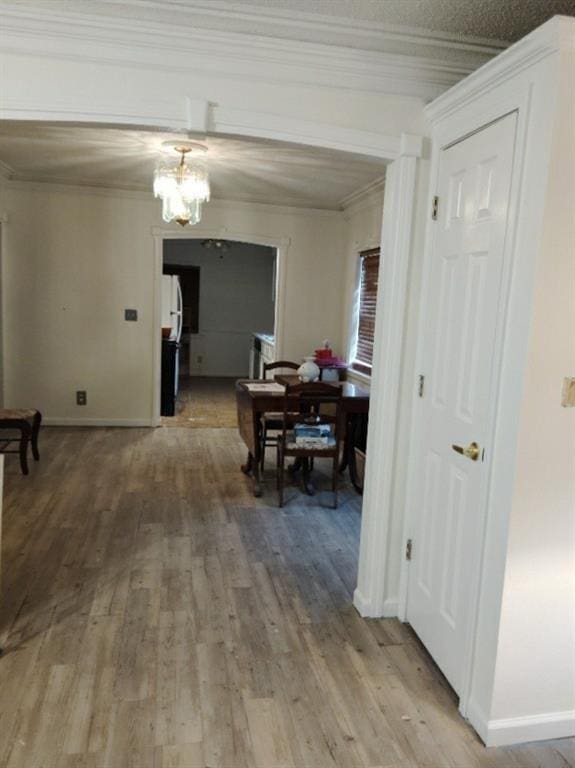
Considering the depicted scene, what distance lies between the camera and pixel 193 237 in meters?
5.73

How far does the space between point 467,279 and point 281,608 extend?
1.70 meters

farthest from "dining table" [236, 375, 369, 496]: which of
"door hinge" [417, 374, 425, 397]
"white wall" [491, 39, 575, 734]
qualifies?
"white wall" [491, 39, 575, 734]

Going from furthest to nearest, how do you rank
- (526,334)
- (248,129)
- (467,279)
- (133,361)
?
(133,361) < (248,129) < (467,279) < (526,334)

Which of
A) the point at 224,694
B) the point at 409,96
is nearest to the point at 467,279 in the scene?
the point at 409,96

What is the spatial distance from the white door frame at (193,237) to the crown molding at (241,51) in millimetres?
3572

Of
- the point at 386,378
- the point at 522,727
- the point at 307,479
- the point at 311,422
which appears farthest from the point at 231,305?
the point at 522,727

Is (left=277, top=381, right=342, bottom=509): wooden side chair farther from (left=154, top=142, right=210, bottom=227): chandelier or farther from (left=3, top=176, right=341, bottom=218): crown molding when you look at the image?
(left=3, top=176, right=341, bottom=218): crown molding

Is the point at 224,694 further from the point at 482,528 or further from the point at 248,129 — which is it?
the point at 248,129

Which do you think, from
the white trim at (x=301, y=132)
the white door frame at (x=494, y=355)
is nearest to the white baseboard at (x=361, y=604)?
the white door frame at (x=494, y=355)

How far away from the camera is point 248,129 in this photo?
7.14 feet

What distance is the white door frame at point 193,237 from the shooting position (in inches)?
221

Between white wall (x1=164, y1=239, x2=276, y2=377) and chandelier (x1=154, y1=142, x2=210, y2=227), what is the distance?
562 centimetres

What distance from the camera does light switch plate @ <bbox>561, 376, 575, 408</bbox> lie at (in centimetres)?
171

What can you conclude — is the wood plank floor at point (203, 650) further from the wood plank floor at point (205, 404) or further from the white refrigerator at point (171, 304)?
the white refrigerator at point (171, 304)
